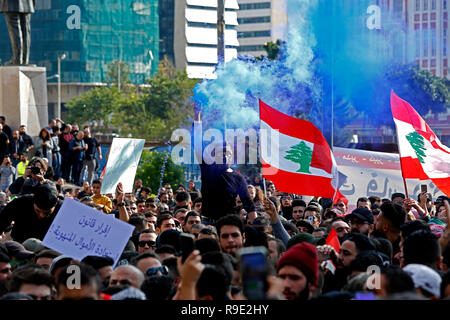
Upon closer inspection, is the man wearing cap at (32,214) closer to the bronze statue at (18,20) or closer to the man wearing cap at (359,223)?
the man wearing cap at (359,223)

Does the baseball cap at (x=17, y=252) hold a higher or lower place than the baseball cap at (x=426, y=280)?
lower

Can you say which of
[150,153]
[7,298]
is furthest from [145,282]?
[150,153]

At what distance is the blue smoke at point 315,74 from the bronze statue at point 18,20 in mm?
15191

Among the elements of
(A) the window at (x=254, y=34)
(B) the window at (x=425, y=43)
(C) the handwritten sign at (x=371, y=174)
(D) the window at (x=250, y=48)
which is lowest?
(C) the handwritten sign at (x=371, y=174)

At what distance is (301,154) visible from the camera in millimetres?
11695

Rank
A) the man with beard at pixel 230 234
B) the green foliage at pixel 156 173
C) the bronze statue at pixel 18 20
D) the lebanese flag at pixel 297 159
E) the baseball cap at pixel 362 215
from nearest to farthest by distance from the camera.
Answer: the man with beard at pixel 230 234, the baseball cap at pixel 362 215, the lebanese flag at pixel 297 159, the bronze statue at pixel 18 20, the green foliage at pixel 156 173

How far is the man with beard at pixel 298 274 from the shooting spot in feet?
18.8

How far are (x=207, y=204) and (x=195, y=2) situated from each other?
111 m

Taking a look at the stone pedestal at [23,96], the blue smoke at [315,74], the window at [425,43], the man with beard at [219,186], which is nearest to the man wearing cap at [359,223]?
the man with beard at [219,186]

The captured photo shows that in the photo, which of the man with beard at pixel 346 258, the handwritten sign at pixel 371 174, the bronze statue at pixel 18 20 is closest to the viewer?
the man with beard at pixel 346 258

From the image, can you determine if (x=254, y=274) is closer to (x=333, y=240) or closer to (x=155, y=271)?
(x=155, y=271)

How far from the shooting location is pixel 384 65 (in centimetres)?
4106

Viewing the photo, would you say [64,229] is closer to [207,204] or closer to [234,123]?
[207,204]
